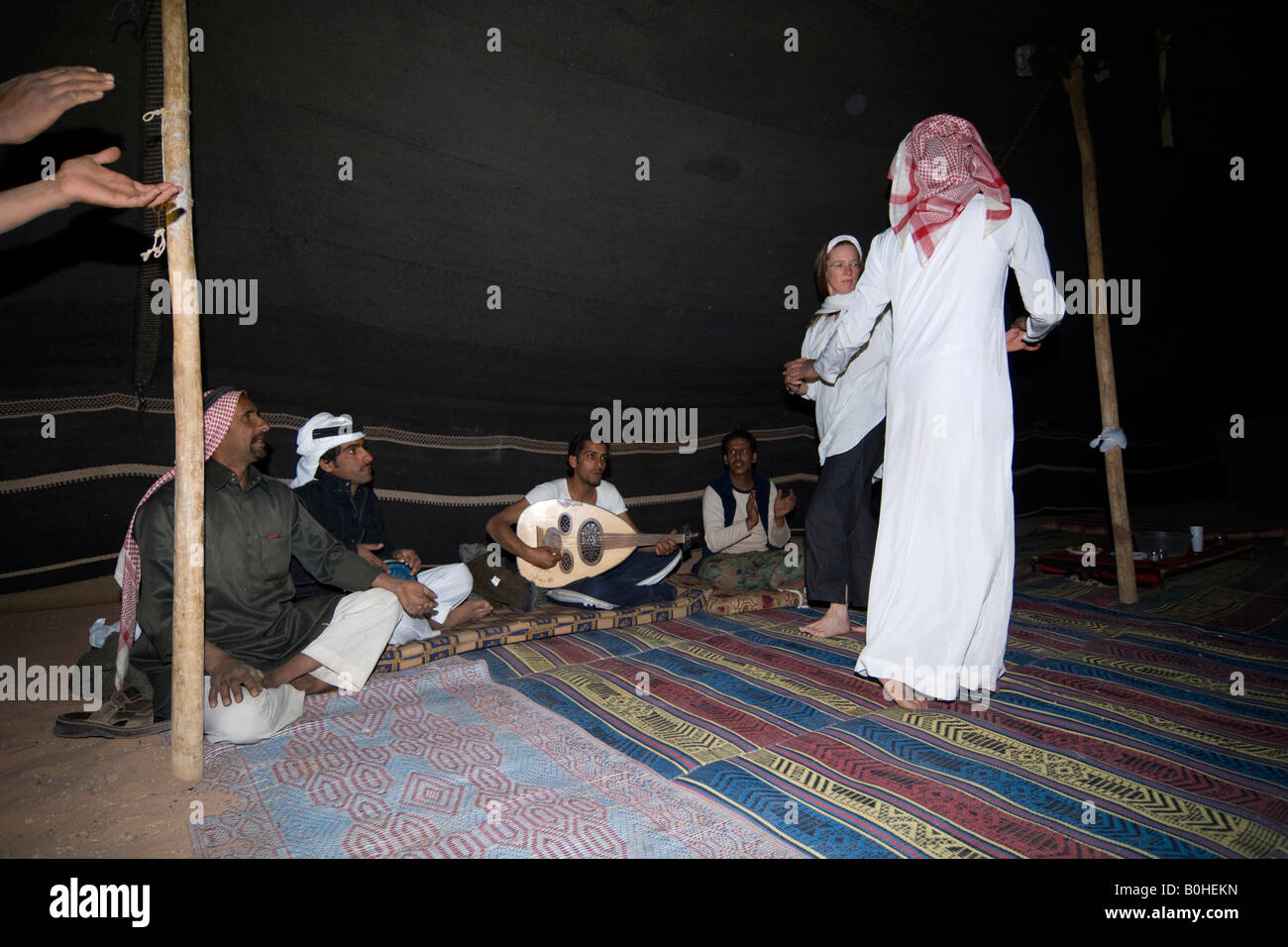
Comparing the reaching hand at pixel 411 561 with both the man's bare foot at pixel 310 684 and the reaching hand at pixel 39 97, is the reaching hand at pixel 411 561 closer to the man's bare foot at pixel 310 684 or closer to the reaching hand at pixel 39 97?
the man's bare foot at pixel 310 684

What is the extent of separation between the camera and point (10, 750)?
2430 millimetres

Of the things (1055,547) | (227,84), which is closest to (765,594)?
(1055,547)

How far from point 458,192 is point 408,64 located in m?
0.67

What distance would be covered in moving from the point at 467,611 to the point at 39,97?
269 centimetres

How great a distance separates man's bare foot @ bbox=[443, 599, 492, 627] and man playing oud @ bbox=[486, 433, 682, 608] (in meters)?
0.39

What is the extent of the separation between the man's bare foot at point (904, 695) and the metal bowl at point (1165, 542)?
364 centimetres

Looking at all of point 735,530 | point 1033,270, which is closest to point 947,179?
point 1033,270

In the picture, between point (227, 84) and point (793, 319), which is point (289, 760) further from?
point (793, 319)

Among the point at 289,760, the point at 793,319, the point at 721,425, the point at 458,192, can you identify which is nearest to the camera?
the point at 289,760

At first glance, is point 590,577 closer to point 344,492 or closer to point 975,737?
point 344,492

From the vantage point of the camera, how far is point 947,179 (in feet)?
8.28

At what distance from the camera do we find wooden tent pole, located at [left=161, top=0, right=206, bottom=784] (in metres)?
2.06

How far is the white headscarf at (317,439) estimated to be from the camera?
3609mm

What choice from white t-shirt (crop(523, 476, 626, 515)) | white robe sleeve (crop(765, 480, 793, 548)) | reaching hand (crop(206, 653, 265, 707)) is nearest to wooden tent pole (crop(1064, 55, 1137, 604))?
white robe sleeve (crop(765, 480, 793, 548))
